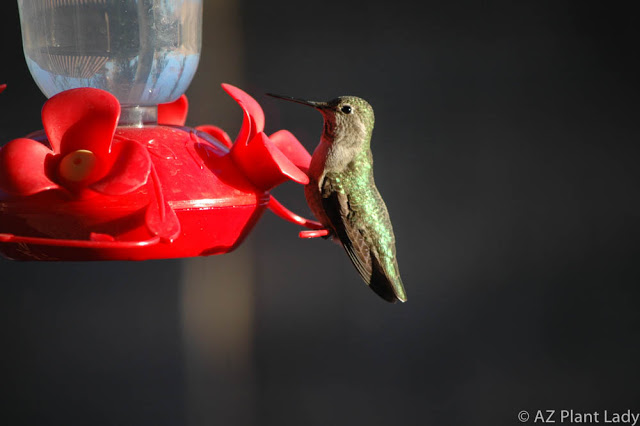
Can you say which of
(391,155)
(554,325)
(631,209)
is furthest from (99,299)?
(631,209)

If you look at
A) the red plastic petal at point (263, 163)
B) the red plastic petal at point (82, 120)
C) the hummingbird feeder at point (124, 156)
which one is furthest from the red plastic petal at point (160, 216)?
the red plastic petal at point (263, 163)

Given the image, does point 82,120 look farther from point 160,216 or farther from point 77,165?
point 160,216

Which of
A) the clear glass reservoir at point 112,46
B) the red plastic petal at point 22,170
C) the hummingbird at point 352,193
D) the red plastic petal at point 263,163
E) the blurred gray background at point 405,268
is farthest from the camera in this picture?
the blurred gray background at point 405,268

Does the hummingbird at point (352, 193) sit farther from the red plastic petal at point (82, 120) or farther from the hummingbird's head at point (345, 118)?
the red plastic petal at point (82, 120)

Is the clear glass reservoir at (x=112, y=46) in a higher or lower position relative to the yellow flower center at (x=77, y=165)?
higher

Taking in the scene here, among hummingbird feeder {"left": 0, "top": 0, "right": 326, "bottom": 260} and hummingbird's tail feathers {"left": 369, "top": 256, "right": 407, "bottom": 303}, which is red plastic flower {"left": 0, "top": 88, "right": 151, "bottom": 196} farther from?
hummingbird's tail feathers {"left": 369, "top": 256, "right": 407, "bottom": 303}

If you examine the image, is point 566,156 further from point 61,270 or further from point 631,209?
point 61,270
